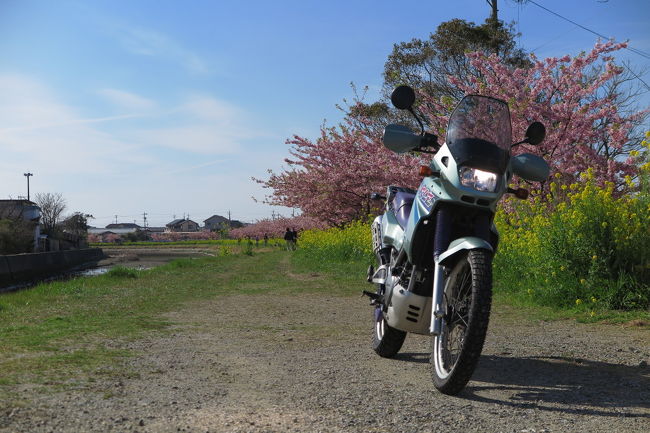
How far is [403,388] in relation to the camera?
4234 mm

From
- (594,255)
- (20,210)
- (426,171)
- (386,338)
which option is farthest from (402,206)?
(20,210)

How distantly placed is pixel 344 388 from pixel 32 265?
99.1 feet

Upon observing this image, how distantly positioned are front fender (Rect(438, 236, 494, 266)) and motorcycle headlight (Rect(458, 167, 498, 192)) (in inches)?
13.5

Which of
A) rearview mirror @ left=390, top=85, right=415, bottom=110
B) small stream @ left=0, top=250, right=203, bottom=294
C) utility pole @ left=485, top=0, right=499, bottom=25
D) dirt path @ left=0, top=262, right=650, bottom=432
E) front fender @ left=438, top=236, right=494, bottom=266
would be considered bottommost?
small stream @ left=0, top=250, right=203, bottom=294

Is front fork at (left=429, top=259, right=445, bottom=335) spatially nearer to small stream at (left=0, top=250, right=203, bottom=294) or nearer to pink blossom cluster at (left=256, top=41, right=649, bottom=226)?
pink blossom cluster at (left=256, top=41, right=649, bottom=226)

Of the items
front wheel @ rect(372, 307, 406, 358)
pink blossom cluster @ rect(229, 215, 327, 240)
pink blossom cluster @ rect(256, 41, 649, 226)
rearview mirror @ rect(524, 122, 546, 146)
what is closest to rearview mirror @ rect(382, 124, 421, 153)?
rearview mirror @ rect(524, 122, 546, 146)

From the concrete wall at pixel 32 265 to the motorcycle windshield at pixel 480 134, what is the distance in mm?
24287

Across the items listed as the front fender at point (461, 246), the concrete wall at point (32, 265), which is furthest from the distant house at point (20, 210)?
the front fender at point (461, 246)

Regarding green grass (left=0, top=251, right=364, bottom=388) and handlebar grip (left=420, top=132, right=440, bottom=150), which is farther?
green grass (left=0, top=251, right=364, bottom=388)

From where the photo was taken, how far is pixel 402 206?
5238 millimetres

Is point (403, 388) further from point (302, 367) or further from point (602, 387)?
point (602, 387)

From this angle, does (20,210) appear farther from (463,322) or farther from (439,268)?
(463,322)

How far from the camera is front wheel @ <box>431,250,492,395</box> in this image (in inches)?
146

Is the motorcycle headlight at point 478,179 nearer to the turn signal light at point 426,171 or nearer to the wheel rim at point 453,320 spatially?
the turn signal light at point 426,171
